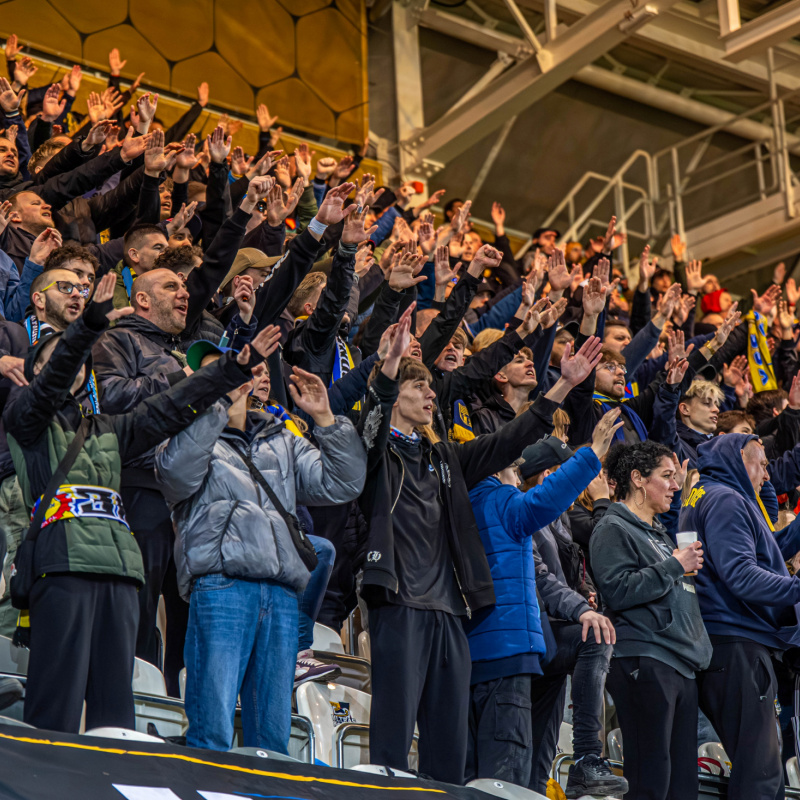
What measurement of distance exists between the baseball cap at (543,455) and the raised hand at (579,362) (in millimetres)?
232

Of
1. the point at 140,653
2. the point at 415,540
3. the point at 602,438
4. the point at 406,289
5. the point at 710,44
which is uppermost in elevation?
the point at 710,44

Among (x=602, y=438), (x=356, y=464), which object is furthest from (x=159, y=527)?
(x=602, y=438)

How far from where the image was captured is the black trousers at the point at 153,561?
12.2 feet

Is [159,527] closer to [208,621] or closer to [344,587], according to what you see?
[208,621]

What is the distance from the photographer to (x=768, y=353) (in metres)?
8.24

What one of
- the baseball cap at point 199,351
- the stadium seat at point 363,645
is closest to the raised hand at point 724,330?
the stadium seat at point 363,645

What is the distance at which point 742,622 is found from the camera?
4.32 m

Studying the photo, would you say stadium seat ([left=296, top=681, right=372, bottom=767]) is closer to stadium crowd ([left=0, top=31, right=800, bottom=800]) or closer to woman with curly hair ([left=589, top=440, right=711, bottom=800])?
stadium crowd ([left=0, top=31, right=800, bottom=800])

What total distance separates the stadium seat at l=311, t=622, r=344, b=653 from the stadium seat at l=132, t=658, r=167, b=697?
31.2 inches

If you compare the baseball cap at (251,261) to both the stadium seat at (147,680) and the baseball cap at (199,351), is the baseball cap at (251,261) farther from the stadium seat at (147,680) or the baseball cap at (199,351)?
the stadium seat at (147,680)

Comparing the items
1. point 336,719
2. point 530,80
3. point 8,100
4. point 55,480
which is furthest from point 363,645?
point 530,80

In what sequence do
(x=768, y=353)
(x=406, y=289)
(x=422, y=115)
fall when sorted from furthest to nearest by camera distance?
1. (x=422, y=115)
2. (x=768, y=353)
3. (x=406, y=289)

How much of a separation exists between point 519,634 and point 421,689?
40 cm

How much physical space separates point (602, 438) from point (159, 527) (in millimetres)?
1433
